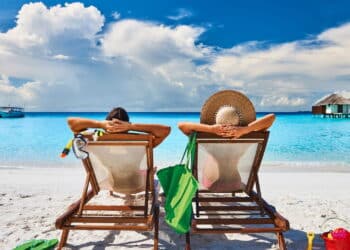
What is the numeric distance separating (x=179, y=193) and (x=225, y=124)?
28.7 inches

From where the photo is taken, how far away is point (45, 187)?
5.84m

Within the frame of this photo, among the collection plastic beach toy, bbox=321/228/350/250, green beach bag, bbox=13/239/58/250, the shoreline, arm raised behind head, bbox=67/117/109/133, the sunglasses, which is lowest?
the shoreline

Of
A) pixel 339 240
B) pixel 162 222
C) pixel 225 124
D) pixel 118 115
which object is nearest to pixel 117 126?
pixel 118 115

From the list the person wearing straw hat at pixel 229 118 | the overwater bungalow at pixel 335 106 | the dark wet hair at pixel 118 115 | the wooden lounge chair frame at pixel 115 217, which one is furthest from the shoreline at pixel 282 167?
the overwater bungalow at pixel 335 106

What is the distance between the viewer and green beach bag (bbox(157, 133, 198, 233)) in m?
2.53

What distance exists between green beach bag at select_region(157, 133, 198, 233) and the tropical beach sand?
1.97 ft

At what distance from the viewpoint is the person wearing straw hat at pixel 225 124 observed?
2994 millimetres

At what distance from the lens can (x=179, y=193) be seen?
2.65 meters

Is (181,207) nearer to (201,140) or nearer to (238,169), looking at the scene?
(201,140)

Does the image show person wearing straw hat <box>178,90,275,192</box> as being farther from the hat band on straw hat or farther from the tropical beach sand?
the tropical beach sand

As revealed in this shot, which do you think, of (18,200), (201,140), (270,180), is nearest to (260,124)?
(201,140)

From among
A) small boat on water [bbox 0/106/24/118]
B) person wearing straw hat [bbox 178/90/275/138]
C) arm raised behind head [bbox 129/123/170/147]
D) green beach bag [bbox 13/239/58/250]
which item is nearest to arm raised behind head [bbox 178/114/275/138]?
person wearing straw hat [bbox 178/90/275/138]

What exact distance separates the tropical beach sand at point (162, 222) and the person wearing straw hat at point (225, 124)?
548 mm

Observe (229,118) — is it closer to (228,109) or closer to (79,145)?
(228,109)
